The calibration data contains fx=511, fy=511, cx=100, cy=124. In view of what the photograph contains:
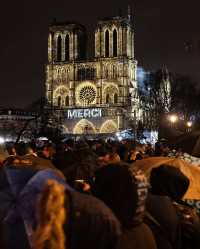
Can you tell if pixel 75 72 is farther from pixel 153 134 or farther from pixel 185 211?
pixel 185 211

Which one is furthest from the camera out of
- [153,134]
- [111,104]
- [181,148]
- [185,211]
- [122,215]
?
[111,104]

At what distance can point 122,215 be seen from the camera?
10.5ft

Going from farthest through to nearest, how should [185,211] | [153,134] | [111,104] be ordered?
[111,104], [153,134], [185,211]

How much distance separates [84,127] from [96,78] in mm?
8658

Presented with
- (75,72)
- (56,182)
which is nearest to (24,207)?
(56,182)

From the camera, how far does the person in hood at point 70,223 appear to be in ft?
8.96

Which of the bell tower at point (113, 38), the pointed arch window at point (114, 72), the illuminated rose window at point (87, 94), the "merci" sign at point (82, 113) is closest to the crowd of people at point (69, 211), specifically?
the "merci" sign at point (82, 113)

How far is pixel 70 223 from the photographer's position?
2.77m

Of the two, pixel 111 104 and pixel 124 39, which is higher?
pixel 124 39

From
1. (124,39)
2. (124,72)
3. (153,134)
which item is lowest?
(153,134)

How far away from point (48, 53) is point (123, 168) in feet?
294

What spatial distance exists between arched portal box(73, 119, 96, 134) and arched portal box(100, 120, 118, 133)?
180 centimetres

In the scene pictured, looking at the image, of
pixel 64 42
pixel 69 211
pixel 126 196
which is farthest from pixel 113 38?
pixel 69 211

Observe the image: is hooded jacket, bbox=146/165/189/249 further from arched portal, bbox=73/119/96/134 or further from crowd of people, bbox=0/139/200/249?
arched portal, bbox=73/119/96/134
